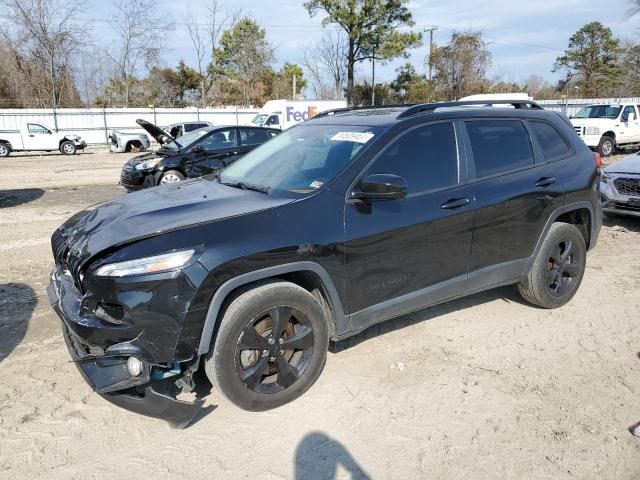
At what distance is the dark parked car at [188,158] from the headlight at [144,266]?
7.91 meters

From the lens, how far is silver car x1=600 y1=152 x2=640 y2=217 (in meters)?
7.46

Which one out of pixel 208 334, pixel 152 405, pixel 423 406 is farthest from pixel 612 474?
pixel 152 405

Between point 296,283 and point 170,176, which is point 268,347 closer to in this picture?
point 296,283

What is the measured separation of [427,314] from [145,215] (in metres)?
2.65

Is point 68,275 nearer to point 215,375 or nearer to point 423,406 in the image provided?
point 215,375

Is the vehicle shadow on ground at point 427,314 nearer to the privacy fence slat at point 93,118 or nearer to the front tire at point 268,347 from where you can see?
the front tire at point 268,347

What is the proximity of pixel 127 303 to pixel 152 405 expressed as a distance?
597mm

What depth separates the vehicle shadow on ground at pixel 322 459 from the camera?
2.59 metres

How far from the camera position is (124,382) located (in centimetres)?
270

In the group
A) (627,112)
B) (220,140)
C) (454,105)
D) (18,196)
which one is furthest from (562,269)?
(627,112)

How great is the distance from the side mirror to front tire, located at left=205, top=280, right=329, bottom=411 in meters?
0.74

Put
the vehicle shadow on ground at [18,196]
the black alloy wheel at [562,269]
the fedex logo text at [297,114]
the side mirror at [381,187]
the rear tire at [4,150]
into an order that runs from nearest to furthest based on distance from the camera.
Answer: the side mirror at [381,187], the black alloy wheel at [562,269], the vehicle shadow on ground at [18,196], the rear tire at [4,150], the fedex logo text at [297,114]

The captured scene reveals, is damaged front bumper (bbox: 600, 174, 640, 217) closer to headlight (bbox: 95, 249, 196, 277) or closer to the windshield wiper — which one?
the windshield wiper

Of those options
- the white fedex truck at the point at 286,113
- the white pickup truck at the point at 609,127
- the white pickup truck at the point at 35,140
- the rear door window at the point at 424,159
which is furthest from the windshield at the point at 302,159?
the white pickup truck at the point at 35,140
